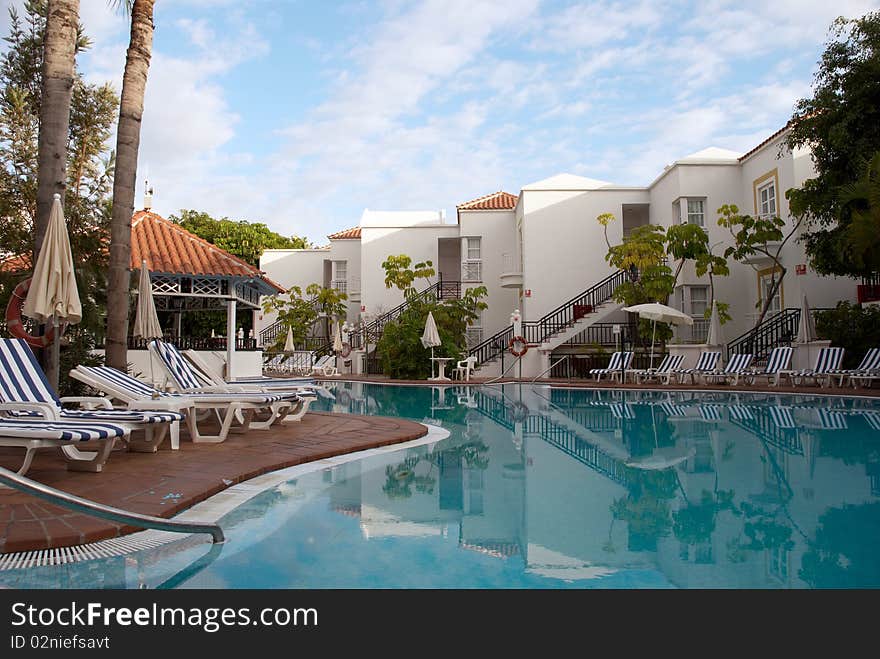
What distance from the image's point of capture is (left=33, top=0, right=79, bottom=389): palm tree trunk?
761cm

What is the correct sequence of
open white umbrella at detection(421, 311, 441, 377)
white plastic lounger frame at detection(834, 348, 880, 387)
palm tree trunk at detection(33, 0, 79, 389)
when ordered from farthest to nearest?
open white umbrella at detection(421, 311, 441, 377), white plastic lounger frame at detection(834, 348, 880, 387), palm tree trunk at detection(33, 0, 79, 389)

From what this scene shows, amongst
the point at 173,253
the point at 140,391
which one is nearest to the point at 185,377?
the point at 140,391

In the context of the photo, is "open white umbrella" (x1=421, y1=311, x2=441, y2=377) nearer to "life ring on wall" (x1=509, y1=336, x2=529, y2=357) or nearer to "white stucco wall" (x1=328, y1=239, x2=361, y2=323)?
"life ring on wall" (x1=509, y1=336, x2=529, y2=357)

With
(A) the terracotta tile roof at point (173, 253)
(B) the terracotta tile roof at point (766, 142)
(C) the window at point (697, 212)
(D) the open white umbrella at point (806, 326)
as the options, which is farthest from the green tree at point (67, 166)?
(C) the window at point (697, 212)

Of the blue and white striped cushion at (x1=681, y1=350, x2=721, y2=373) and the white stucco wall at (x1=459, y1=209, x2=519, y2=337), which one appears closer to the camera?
the blue and white striped cushion at (x1=681, y1=350, x2=721, y2=373)

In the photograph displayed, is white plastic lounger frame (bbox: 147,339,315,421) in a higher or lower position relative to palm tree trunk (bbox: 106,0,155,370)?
lower

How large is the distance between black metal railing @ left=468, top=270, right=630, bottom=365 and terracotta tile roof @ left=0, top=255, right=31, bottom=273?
15082 mm

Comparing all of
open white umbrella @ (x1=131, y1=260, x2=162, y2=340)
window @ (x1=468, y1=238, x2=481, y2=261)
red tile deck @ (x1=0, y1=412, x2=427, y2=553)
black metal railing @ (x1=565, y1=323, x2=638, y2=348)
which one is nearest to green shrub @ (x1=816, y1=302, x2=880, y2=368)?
black metal railing @ (x1=565, y1=323, x2=638, y2=348)

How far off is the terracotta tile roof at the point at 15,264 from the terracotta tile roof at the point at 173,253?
73.9 inches

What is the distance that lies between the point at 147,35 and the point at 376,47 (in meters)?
6.34

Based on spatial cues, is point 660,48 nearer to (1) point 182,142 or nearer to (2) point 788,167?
(2) point 788,167

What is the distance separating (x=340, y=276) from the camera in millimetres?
32656

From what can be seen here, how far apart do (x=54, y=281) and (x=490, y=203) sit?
23.8 meters

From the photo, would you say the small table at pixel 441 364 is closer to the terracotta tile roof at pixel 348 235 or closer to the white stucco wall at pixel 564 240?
the white stucco wall at pixel 564 240
